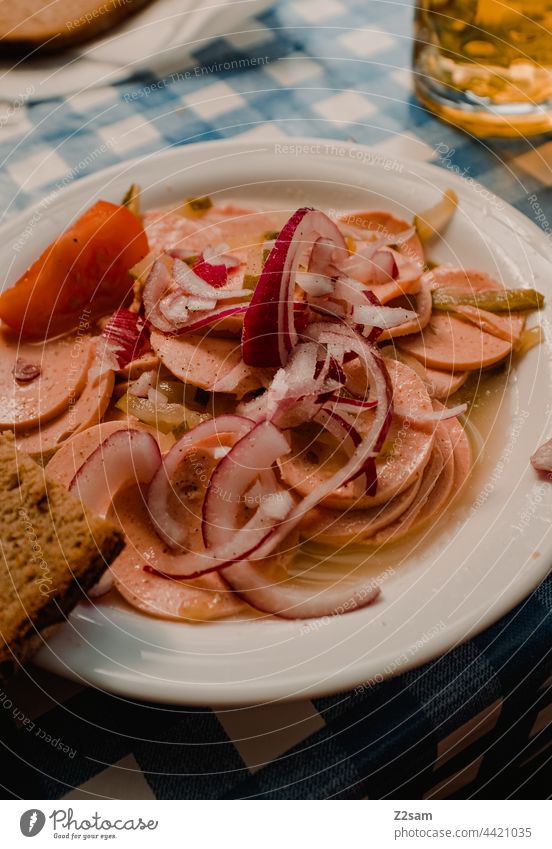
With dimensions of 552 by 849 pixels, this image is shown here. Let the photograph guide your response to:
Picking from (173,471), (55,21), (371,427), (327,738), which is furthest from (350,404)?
(55,21)

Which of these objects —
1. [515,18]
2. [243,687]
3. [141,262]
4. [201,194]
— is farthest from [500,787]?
[515,18]

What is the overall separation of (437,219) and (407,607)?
0.89 metres

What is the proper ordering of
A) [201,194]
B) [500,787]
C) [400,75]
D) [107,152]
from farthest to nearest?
[400,75] < [107,152] < [201,194] < [500,787]

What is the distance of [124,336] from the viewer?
1.54 meters

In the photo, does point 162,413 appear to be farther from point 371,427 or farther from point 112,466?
point 371,427

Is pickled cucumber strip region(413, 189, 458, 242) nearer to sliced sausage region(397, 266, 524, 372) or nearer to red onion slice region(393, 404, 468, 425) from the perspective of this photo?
sliced sausage region(397, 266, 524, 372)

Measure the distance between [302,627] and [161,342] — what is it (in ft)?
1.92

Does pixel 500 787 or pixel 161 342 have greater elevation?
pixel 161 342

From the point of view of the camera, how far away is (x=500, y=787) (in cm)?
141

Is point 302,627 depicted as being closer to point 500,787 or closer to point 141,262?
point 500,787

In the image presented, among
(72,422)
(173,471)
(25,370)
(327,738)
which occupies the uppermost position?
(25,370)

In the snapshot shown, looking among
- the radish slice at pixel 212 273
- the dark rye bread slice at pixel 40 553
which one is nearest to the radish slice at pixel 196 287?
the radish slice at pixel 212 273

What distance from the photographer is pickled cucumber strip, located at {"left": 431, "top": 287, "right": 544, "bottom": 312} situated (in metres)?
1.57

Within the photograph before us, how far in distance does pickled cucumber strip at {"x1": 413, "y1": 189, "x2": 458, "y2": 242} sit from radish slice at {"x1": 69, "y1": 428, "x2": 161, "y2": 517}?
781 mm
